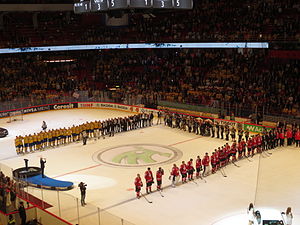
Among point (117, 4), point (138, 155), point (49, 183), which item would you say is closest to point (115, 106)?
point (138, 155)

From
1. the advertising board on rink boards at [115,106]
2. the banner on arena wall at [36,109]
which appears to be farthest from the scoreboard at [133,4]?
the banner on arena wall at [36,109]

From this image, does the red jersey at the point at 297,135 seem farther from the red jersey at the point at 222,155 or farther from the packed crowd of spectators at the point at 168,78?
the red jersey at the point at 222,155

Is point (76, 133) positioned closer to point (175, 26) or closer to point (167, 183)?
point (167, 183)

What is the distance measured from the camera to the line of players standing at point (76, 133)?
24.5 meters

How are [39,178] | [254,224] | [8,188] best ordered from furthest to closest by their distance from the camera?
[39,178] < [8,188] < [254,224]

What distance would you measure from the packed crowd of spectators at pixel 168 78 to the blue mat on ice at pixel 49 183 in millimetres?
15201

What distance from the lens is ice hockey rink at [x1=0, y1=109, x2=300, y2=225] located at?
15133 millimetres

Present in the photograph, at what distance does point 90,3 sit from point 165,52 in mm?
30351

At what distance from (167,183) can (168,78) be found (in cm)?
2200

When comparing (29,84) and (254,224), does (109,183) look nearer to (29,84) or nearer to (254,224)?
(254,224)

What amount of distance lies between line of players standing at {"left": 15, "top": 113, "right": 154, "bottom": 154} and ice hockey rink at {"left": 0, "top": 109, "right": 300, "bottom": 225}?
615mm

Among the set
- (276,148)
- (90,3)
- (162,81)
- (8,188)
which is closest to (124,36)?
(162,81)

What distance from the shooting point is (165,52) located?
4647 cm

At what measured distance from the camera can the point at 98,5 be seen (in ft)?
52.4
